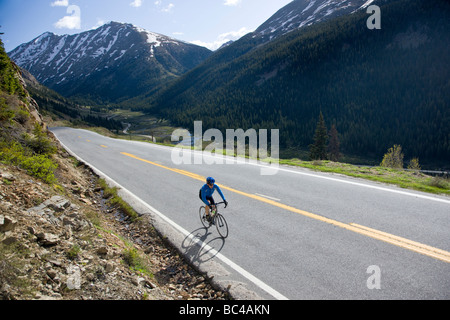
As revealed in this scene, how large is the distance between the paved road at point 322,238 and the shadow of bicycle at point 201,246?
0.09ft

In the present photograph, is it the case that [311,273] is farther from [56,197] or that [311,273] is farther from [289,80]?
[289,80]

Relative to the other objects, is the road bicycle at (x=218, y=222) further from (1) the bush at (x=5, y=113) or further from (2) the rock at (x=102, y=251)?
(1) the bush at (x=5, y=113)

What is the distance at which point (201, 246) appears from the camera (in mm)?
6344

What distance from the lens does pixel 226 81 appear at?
152 meters

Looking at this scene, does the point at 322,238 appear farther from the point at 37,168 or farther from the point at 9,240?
the point at 37,168

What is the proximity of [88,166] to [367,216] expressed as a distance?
16.7 m

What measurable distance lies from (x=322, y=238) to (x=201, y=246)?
3.19 meters

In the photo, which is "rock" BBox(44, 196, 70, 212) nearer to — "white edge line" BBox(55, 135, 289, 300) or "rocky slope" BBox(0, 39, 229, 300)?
"rocky slope" BBox(0, 39, 229, 300)

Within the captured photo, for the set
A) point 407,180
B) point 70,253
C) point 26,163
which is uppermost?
point 26,163

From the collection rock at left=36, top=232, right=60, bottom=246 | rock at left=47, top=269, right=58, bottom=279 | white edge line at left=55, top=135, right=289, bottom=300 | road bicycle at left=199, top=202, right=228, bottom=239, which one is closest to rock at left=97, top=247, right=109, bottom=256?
rock at left=36, top=232, right=60, bottom=246

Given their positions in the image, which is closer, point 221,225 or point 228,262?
point 228,262

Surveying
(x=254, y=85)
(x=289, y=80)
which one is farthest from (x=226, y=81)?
(x=289, y=80)

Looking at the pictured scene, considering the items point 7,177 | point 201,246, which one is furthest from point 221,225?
point 7,177
